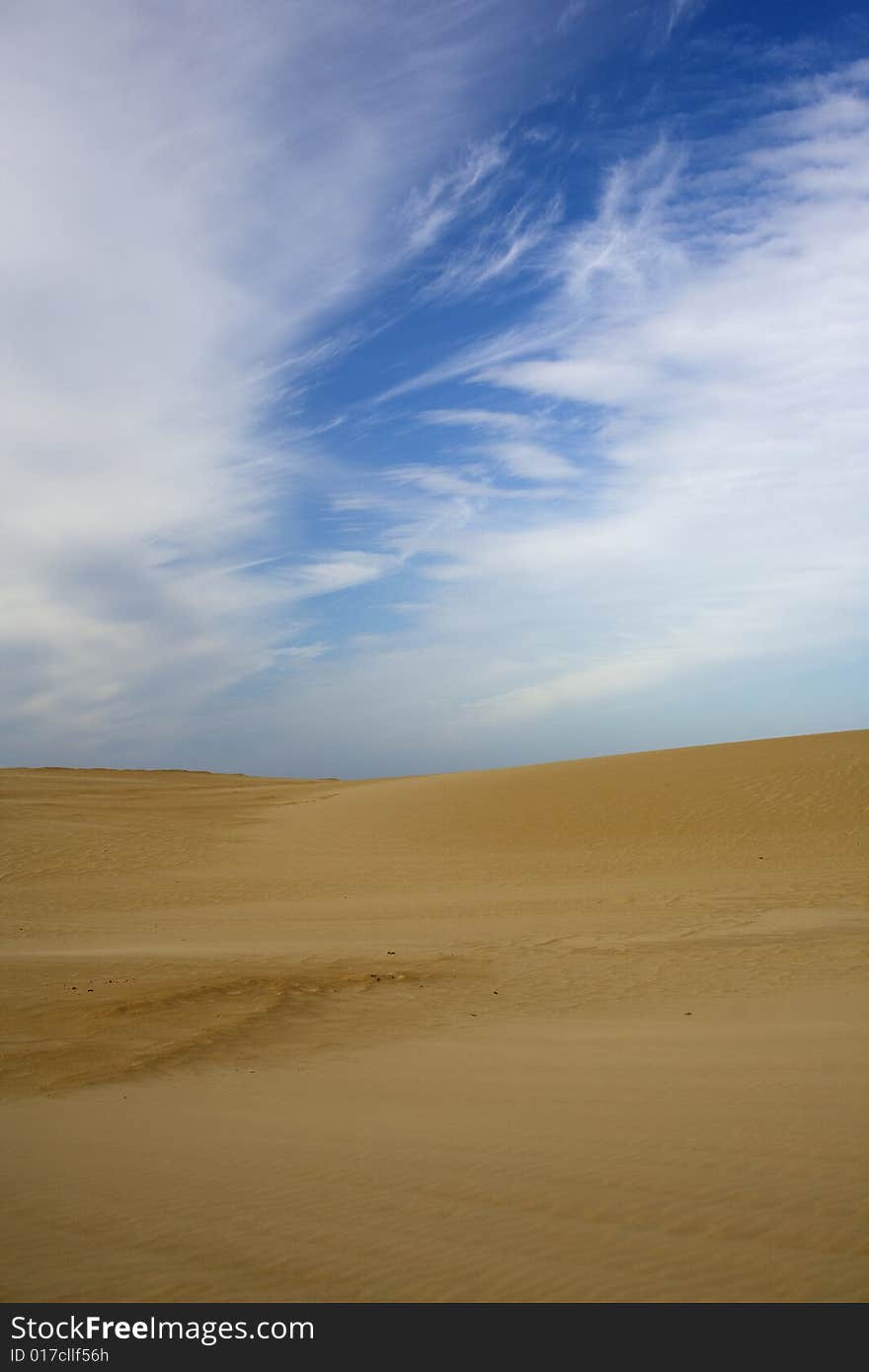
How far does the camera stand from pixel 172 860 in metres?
23.1

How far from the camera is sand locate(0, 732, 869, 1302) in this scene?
4023 millimetres

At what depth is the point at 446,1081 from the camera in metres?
7.00

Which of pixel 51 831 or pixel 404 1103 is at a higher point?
pixel 51 831

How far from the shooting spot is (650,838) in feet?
72.8

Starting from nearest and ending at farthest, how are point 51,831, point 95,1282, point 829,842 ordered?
point 95,1282
point 829,842
point 51,831

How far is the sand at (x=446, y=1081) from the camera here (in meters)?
4.02

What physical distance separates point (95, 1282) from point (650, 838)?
19440 millimetres

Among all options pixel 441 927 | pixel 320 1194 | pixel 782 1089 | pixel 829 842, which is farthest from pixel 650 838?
pixel 320 1194

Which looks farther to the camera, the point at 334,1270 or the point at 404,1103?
the point at 404,1103

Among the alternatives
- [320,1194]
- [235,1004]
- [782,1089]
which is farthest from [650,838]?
[320,1194]

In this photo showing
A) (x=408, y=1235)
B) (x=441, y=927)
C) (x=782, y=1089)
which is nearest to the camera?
(x=408, y=1235)
